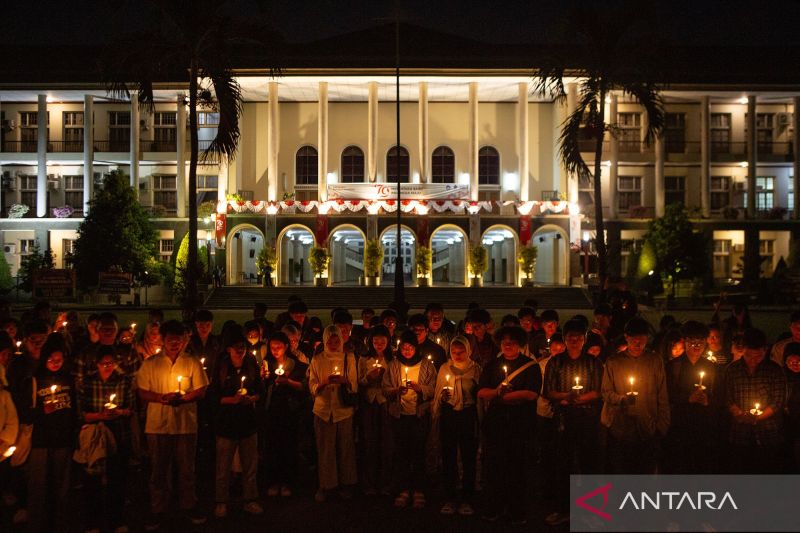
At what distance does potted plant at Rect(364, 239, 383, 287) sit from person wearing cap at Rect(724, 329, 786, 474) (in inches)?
1089

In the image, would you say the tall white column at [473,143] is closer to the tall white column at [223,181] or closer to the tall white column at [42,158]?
the tall white column at [223,181]

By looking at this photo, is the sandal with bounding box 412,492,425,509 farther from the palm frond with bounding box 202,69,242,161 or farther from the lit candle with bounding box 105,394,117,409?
the palm frond with bounding box 202,69,242,161

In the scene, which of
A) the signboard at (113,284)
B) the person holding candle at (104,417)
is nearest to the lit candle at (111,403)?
the person holding candle at (104,417)

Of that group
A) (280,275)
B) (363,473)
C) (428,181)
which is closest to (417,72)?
(428,181)

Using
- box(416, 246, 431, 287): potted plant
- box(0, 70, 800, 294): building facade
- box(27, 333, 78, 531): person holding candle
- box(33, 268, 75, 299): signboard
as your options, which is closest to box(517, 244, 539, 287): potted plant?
box(0, 70, 800, 294): building facade

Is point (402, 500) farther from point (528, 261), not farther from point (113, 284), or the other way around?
point (528, 261)

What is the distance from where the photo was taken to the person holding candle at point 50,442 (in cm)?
630

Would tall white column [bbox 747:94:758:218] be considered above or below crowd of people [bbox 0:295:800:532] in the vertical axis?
above

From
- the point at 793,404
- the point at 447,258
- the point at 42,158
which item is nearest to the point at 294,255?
the point at 447,258

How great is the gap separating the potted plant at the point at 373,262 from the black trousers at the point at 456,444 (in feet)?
87.9

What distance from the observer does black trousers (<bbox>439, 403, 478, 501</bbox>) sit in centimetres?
715

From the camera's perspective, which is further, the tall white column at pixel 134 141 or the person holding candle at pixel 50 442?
the tall white column at pixel 134 141

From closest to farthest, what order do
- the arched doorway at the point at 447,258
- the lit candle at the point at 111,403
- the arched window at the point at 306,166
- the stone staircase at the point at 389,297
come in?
the lit candle at the point at 111,403, the stone staircase at the point at 389,297, the arched doorway at the point at 447,258, the arched window at the point at 306,166

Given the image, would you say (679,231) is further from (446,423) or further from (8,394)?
(8,394)
